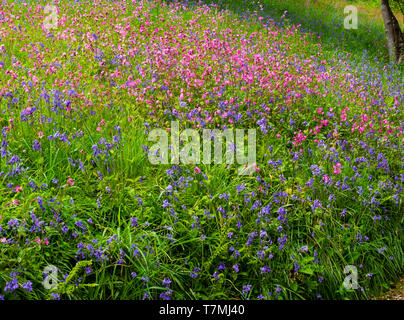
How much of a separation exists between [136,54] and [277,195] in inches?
138

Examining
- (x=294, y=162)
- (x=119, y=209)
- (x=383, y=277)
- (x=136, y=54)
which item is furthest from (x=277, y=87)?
(x=119, y=209)

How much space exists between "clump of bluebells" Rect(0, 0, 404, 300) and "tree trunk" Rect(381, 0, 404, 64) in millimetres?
6464

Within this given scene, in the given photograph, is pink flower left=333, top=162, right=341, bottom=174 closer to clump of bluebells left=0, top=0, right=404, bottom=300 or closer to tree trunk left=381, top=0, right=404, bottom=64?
clump of bluebells left=0, top=0, right=404, bottom=300

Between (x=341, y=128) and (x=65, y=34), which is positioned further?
(x=65, y=34)

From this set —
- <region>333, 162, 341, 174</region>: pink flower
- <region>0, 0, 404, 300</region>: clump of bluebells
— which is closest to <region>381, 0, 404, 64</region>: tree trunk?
<region>0, 0, 404, 300</region>: clump of bluebells

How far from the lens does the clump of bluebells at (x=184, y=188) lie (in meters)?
2.95

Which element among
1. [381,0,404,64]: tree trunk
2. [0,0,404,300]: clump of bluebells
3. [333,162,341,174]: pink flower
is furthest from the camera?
[381,0,404,64]: tree trunk

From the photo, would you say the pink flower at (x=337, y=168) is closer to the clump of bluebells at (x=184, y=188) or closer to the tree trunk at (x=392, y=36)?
the clump of bluebells at (x=184, y=188)

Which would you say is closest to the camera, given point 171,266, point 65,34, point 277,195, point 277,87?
point 171,266

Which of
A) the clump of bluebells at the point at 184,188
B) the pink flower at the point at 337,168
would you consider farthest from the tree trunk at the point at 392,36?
the pink flower at the point at 337,168

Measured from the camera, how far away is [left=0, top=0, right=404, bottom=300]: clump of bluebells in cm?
295

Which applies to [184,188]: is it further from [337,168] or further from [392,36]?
[392,36]

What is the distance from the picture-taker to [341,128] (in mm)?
5621
